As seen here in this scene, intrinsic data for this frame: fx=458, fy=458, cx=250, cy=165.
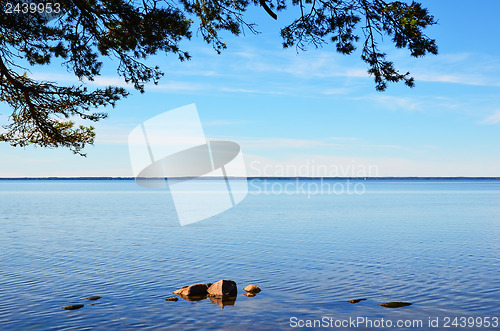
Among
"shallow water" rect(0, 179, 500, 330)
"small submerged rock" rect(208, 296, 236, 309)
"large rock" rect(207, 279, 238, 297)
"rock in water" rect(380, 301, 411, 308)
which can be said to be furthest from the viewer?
"large rock" rect(207, 279, 238, 297)

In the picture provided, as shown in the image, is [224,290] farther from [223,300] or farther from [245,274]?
[245,274]

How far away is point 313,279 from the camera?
72.6ft

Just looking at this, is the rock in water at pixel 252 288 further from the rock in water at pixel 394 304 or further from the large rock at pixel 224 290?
the rock in water at pixel 394 304

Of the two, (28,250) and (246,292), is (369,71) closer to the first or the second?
(246,292)

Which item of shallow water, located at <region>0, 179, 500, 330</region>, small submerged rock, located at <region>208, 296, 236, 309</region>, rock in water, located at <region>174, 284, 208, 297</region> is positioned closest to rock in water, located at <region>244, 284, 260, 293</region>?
shallow water, located at <region>0, 179, 500, 330</region>

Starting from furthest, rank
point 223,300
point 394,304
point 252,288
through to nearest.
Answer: point 252,288, point 223,300, point 394,304

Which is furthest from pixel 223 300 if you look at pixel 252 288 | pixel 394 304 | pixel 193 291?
pixel 394 304

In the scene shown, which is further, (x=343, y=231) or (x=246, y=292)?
(x=343, y=231)

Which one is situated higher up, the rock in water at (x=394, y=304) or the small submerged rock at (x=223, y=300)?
the rock in water at (x=394, y=304)

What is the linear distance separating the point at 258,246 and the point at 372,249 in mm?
8182

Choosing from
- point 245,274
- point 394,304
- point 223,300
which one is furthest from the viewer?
point 245,274

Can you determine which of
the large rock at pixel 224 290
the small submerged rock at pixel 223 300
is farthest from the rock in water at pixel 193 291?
the small submerged rock at pixel 223 300

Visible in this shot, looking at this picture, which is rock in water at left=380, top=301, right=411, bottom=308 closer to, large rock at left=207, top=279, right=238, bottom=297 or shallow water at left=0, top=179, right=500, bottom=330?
shallow water at left=0, top=179, right=500, bottom=330

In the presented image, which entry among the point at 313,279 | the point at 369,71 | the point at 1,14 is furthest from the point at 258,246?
the point at 1,14
